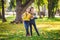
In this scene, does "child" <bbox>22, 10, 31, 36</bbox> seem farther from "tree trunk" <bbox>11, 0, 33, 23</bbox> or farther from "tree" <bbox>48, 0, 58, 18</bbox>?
"tree" <bbox>48, 0, 58, 18</bbox>

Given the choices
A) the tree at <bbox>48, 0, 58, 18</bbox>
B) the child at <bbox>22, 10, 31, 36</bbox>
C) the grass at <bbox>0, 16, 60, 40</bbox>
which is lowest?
the grass at <bbox>0, 16, 60, 40</bbox>

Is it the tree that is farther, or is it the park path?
the tree

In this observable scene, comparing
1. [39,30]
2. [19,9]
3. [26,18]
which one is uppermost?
[19,9]

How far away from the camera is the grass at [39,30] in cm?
374

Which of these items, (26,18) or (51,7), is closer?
(26,18)

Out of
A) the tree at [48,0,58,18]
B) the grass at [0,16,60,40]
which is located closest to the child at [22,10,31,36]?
the grass at [0,16,60,40]

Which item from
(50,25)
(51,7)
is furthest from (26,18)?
(51,7)

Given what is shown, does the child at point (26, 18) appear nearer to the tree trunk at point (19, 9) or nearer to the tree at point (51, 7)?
the tree trunk at point (19, 9)

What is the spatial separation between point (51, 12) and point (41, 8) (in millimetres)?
192

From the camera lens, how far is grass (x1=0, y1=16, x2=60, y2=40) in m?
3.74

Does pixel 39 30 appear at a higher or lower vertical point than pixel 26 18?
lower

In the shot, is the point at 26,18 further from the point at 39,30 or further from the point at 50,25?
the point at 50,25

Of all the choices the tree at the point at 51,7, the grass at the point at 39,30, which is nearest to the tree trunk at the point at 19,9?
the grass at the point at 39,30

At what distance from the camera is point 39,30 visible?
3811 mm
